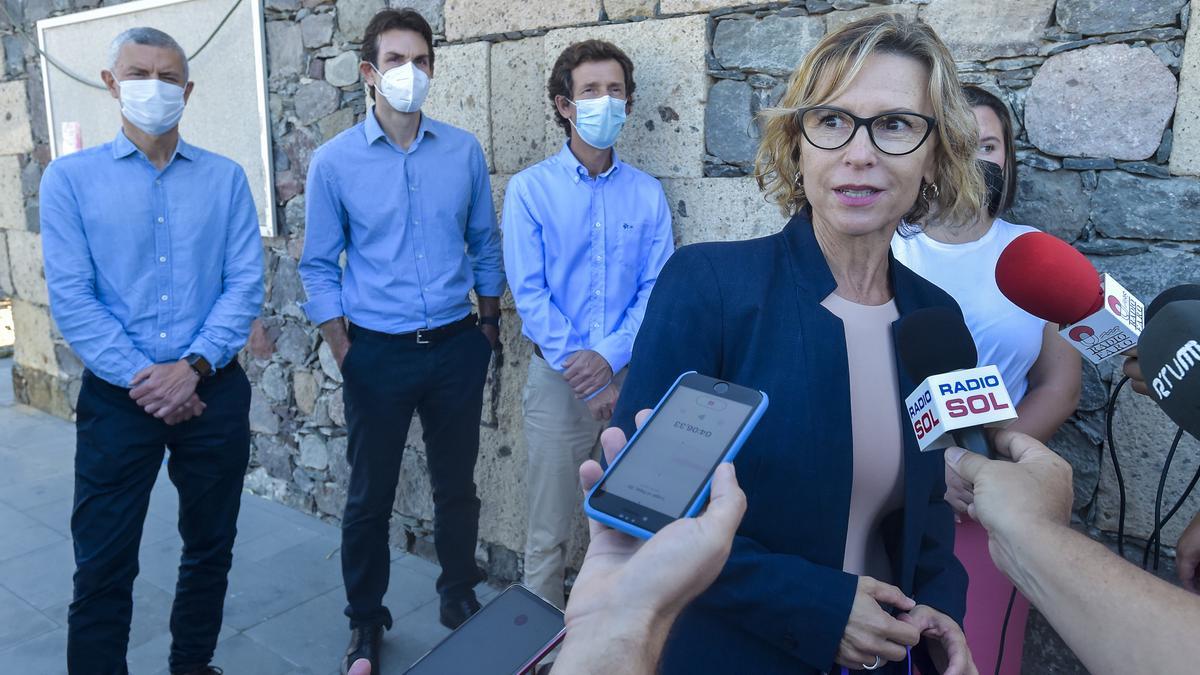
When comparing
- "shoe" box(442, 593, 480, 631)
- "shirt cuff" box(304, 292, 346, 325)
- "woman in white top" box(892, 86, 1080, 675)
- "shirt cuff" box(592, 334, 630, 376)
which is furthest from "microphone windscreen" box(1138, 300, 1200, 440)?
"shoe" box(442, 593, 480, 631)

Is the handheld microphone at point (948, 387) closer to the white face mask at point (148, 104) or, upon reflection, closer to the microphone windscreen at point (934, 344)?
the microphone windscreen at point (934, 344)

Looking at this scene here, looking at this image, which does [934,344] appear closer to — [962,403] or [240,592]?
[962,403]

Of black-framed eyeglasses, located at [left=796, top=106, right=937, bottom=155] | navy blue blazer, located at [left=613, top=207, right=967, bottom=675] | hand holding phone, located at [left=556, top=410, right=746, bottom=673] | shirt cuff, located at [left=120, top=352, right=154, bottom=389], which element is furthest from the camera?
shirt cuff, located at [left=120, top=352, right=154, bottom=389]

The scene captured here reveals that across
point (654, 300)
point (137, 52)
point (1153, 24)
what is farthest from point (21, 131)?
point (1153, 24)

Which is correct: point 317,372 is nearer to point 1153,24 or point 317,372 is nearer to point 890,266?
point 890,266

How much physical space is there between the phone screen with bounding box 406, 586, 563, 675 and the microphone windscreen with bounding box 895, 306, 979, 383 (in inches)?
29.5

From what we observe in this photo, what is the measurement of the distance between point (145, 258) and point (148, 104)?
1.78ft

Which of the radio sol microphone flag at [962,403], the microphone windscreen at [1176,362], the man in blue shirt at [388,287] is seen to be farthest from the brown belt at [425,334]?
the microphone windscreen at [1176,362]

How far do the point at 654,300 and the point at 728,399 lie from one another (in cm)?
29

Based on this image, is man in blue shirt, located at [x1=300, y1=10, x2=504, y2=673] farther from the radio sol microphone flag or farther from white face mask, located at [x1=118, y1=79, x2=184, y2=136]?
the radio sol microphone flag

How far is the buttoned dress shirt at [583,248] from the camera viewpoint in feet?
10.3

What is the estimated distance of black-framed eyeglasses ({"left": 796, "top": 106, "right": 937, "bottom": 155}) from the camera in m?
1.53

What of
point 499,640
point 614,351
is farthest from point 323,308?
point 499,640

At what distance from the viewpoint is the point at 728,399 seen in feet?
3.99
